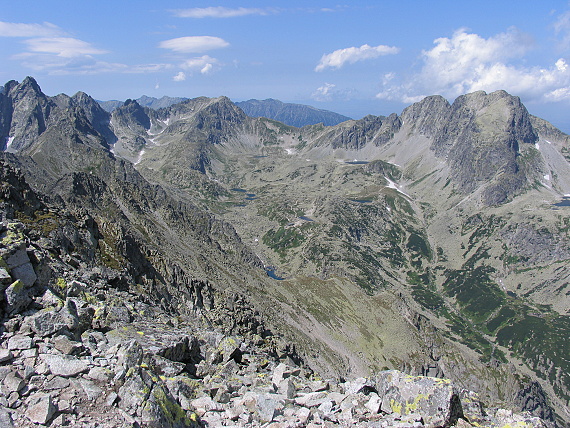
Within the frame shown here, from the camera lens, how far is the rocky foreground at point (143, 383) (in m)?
16.1

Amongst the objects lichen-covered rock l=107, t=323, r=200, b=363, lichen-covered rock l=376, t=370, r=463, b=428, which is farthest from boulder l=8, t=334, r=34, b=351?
lichen-covered rock l=376, t=370, r=463, b=428

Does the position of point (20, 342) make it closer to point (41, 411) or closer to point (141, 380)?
point (41, 411)

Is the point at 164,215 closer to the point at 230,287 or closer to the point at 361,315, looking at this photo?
the point at 230,287

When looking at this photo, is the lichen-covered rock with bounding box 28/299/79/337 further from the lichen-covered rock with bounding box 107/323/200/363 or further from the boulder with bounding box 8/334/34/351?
the lichen-covered rock with bounding box 107/323/200/363

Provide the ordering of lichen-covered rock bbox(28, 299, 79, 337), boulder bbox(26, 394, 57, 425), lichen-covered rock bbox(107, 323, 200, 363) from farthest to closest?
lichen-covered rock bbox(107, 323, 200, 363) → lichen-covered rock bbox(28, 299, 79, 337) → boulder bbox(26, 394, 57, 425)

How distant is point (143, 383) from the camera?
17.4 m

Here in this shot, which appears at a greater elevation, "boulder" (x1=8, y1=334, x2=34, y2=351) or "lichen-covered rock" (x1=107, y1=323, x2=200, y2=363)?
"boulder" (x1=8, y1=334, x2=34, y2=351)

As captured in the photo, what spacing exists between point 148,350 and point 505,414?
2380 cm

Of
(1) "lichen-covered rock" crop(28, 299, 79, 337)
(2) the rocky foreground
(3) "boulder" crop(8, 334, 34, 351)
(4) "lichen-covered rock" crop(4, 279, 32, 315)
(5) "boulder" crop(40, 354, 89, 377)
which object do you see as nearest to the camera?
(2) the rocky foreground

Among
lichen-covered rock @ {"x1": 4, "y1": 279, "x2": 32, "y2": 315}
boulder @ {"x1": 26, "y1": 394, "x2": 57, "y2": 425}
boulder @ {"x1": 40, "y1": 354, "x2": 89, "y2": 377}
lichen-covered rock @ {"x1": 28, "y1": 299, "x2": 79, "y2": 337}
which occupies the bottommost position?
boulder @ {"x1": 26, "y1": 394, "x2": 57, "y2": 425}

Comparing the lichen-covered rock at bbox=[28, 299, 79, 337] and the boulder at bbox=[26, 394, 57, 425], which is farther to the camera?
the lichen-covered rock at bbox=[28, 299, 79, 337]

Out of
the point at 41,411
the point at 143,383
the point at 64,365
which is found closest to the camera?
the point at 41,411

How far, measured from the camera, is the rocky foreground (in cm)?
1606

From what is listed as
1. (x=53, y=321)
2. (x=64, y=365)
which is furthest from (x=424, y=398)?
(x=53, y=321)
